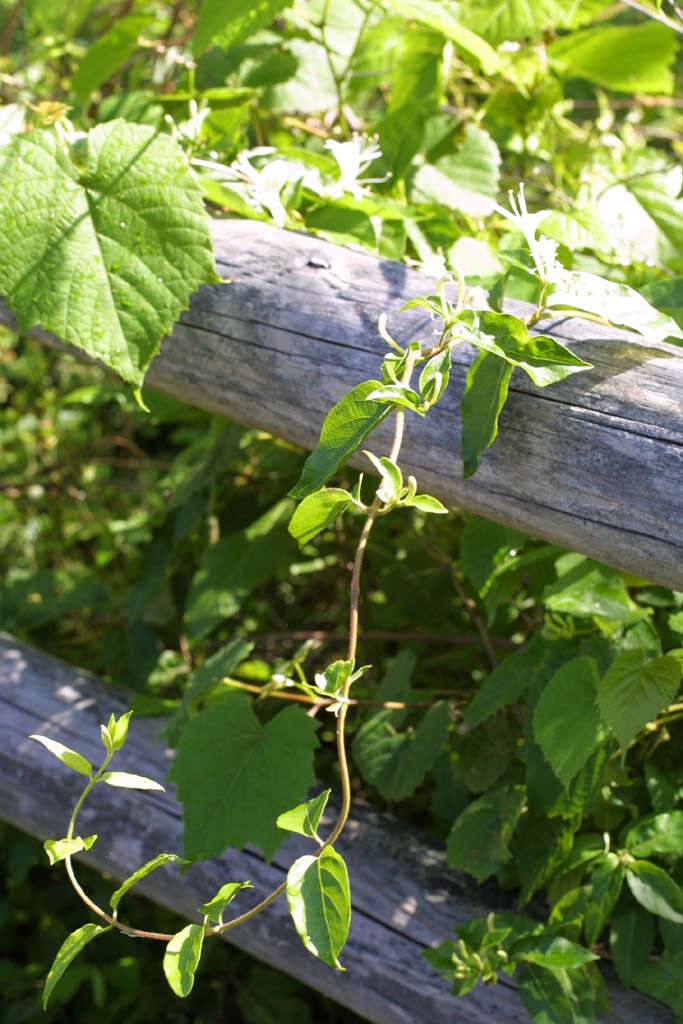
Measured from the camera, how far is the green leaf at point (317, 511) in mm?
790

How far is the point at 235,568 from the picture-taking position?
60.2 inches

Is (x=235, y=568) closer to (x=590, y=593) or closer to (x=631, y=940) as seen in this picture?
(x=590, y=593)

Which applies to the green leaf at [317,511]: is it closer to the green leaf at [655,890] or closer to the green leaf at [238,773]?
the green leaf at [238,773]

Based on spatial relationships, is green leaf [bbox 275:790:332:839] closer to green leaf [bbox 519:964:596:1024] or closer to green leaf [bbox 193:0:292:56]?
green leaf [bbox 519:964:596:1024]

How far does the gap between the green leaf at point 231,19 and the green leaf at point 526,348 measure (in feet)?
2.10

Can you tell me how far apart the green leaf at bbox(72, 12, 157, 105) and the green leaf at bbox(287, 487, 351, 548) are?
1139mm

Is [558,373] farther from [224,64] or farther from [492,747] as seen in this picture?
[224,64]

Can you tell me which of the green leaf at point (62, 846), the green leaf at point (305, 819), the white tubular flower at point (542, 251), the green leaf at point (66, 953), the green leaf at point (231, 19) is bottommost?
the green leaf at point (66, 953)

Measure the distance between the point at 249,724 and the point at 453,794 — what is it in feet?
1.17

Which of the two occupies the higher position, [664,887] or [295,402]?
[295,402]

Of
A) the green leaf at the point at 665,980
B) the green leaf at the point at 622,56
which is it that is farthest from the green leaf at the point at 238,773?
the green leaf at the point at 622,56

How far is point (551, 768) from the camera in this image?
43.7 inches

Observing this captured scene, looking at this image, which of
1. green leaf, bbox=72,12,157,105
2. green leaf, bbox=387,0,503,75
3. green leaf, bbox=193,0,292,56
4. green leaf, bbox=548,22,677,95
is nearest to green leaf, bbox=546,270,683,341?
green leaf, bbox=387,0,503,75

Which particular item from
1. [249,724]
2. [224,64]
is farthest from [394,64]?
[249,724]
